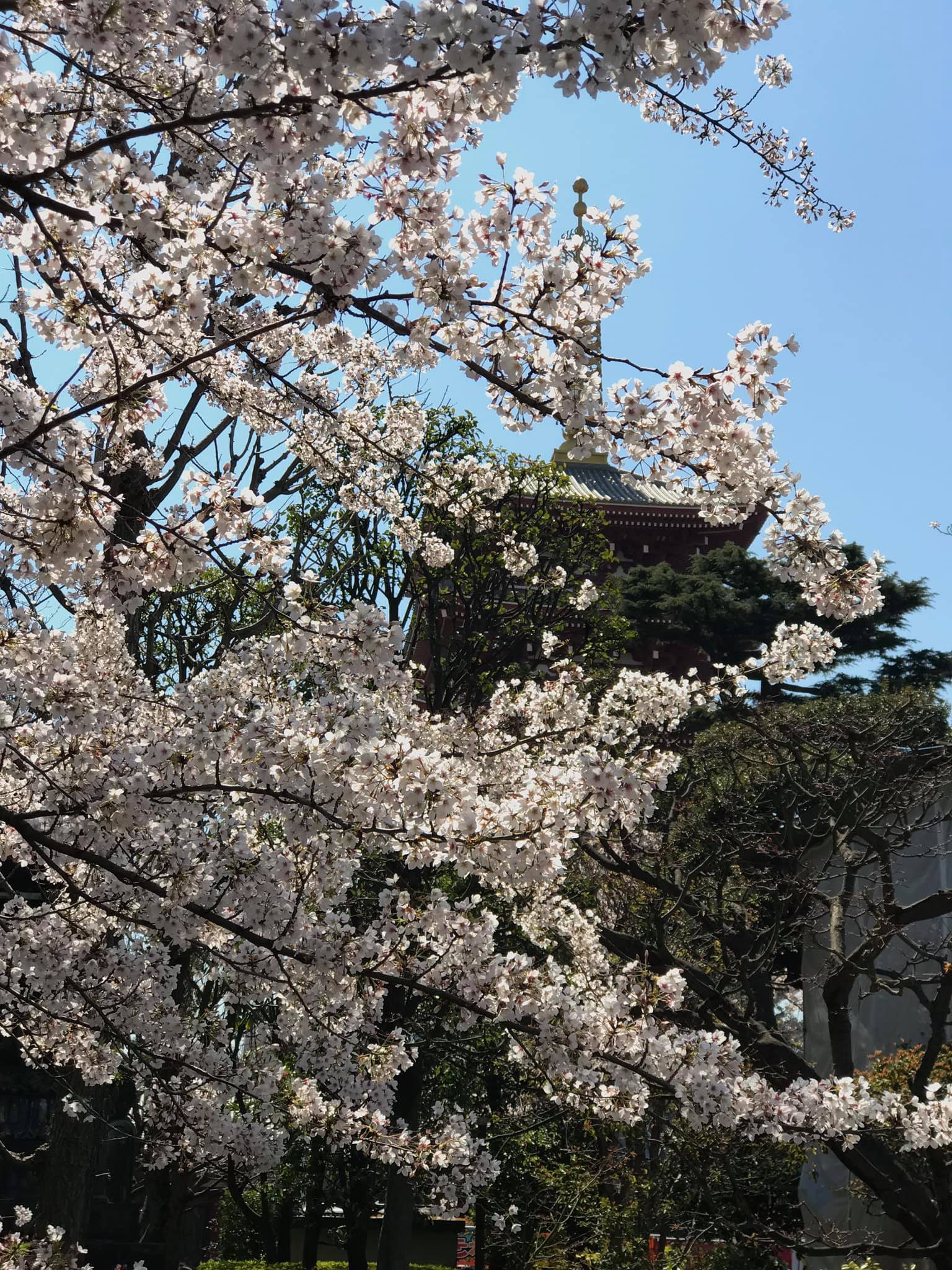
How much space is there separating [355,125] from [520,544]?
15.3 ft

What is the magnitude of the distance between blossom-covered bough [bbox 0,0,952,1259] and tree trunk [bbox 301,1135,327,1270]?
793 centimetres

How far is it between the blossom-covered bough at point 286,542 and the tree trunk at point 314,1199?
7.93m

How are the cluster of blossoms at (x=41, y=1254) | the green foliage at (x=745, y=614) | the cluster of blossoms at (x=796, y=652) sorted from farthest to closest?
the green foliage at (x=745, y=614), the cluster of blossoms at (x=796, y=652), the cluster of blossoms at (x=41, y=1254)

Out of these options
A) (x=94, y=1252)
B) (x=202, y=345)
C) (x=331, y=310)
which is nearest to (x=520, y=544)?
(x=202, y=345)

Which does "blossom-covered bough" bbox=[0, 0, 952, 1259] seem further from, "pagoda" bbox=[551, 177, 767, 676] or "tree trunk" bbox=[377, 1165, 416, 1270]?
"pagoda" bbox=[551, 177, 767, 676]

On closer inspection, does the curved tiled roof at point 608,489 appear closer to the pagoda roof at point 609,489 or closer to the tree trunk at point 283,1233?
the pagoda roof at point 609,489

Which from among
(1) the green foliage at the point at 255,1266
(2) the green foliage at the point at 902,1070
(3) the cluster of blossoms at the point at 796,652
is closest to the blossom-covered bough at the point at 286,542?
(3) the cluster of blossoms at the point at 796,652

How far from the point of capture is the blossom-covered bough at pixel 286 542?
9.35ft

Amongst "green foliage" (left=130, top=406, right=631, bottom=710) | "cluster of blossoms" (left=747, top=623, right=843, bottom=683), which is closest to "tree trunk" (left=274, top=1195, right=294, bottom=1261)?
"green foliage" (left=130, top=406, right=631, bottom=710)

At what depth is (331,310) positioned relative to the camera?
10.5ft

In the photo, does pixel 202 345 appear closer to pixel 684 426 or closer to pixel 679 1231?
pixel 684 426

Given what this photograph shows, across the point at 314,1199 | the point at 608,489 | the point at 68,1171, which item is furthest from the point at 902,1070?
the point at 608,489

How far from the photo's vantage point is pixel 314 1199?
48.2 feet

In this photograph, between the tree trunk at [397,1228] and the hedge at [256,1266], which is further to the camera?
the hedge at [256,1266]
